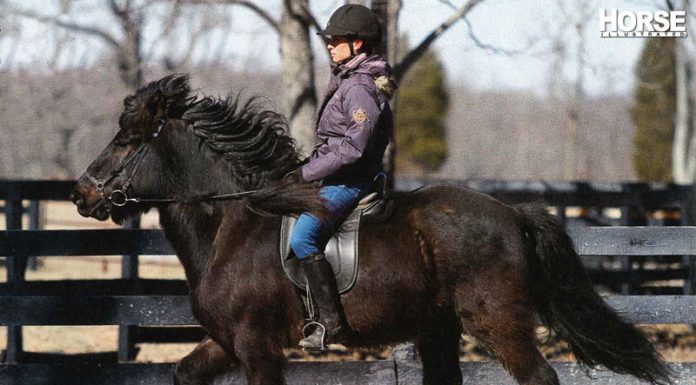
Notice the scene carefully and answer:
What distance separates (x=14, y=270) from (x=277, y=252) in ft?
12.0

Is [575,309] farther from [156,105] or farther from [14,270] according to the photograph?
[14,270]

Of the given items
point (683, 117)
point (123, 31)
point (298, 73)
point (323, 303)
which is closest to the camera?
point (323, 303)

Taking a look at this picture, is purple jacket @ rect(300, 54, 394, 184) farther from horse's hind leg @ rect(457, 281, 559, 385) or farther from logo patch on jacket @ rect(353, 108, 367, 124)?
horse's hind leg @ rect(457, 281, 559, 385)

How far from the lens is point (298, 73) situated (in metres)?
10.8

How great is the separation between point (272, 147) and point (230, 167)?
281mm

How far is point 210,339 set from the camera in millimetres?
5734

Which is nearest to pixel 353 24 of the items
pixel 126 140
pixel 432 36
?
pixel 126 140

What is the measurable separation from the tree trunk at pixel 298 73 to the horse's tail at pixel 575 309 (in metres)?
5.17

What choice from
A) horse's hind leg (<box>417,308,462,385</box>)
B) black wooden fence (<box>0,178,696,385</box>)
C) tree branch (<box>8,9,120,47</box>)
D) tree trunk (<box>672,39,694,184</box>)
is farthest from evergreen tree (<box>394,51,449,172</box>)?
horse's hind leg (<box>417,308,462,385</box>)

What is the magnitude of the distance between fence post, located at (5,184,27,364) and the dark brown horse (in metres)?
2.94

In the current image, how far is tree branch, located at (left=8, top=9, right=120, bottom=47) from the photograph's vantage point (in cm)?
1435

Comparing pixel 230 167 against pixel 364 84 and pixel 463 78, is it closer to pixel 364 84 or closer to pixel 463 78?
pixel 364 84

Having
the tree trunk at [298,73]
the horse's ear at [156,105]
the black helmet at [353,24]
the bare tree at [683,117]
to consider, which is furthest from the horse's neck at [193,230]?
the bare tree at [683,117]

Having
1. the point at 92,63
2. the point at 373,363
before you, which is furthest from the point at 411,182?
the point at 92,63
